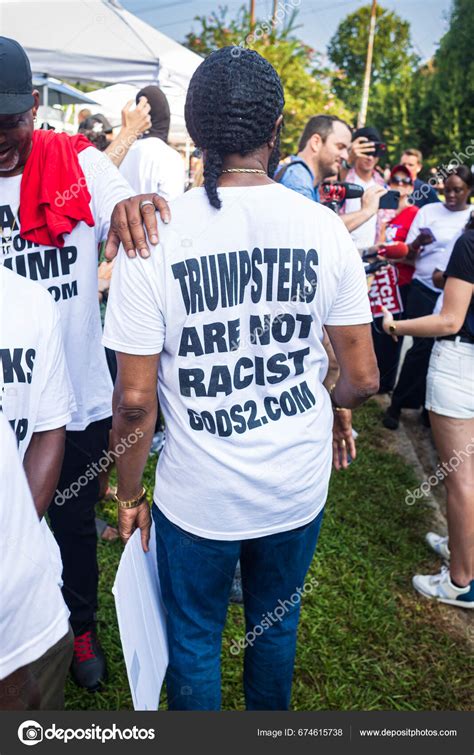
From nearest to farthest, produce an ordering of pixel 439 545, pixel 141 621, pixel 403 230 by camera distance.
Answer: pixel 141 621
pixel 439 545
pixel 403 230

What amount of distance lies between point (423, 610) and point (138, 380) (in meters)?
1.95

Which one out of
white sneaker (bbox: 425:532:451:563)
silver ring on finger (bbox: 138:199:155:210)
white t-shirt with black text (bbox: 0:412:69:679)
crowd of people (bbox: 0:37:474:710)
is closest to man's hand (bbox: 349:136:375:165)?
white sneaker (bbox: 425:532:451:563)

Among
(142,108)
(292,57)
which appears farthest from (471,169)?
(292,57)

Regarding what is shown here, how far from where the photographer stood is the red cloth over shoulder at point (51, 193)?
5.47ft

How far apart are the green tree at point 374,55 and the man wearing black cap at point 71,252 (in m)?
18.5

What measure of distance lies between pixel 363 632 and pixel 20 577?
1.86 m

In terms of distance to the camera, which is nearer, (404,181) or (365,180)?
(365,180)

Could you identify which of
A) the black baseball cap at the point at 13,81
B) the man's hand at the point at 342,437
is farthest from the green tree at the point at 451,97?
the black baseball cap at the point at 13,81

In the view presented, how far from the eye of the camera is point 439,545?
301 cm

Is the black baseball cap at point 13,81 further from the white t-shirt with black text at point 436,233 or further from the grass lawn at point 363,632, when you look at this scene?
the white t-shirt with black text at point 436,233

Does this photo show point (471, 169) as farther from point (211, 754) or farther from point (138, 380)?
point (211, 754)

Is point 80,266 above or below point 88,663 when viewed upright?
above

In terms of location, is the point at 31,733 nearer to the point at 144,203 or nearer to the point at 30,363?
the point at 30,363

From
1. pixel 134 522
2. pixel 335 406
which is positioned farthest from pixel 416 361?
pixel 134 522
